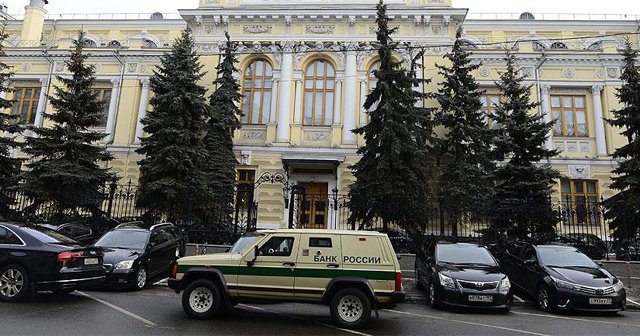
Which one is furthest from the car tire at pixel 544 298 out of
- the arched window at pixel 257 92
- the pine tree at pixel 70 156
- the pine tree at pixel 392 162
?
the arched window at pixel 257 92

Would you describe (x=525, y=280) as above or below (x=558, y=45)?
below

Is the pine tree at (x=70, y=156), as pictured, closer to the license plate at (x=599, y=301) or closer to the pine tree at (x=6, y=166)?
the pine tree at (x=6, y=166)

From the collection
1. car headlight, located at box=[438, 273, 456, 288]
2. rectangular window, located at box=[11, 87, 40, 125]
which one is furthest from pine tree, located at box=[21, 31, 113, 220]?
car headlight, located at box=[438, 273, 456, 288]

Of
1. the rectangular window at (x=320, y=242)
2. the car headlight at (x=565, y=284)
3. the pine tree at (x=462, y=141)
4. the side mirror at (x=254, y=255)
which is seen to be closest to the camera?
the side mirror at (x=254, y=255)

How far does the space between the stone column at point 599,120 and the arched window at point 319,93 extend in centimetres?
1613

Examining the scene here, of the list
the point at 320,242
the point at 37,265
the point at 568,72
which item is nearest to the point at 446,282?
the point at 320,242

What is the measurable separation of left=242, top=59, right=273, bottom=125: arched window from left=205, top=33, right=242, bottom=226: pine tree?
1.65m

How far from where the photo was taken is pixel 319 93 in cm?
2655

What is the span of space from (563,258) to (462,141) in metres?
11.3

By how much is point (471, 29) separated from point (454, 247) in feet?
98.1

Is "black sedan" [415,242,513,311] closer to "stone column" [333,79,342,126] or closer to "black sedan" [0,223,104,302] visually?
"black sedan" [0,223,104,302]

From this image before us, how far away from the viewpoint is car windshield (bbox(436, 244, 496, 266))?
10.9m

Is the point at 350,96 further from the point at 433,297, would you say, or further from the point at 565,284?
the point at 565,284

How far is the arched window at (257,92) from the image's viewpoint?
2639 cm
